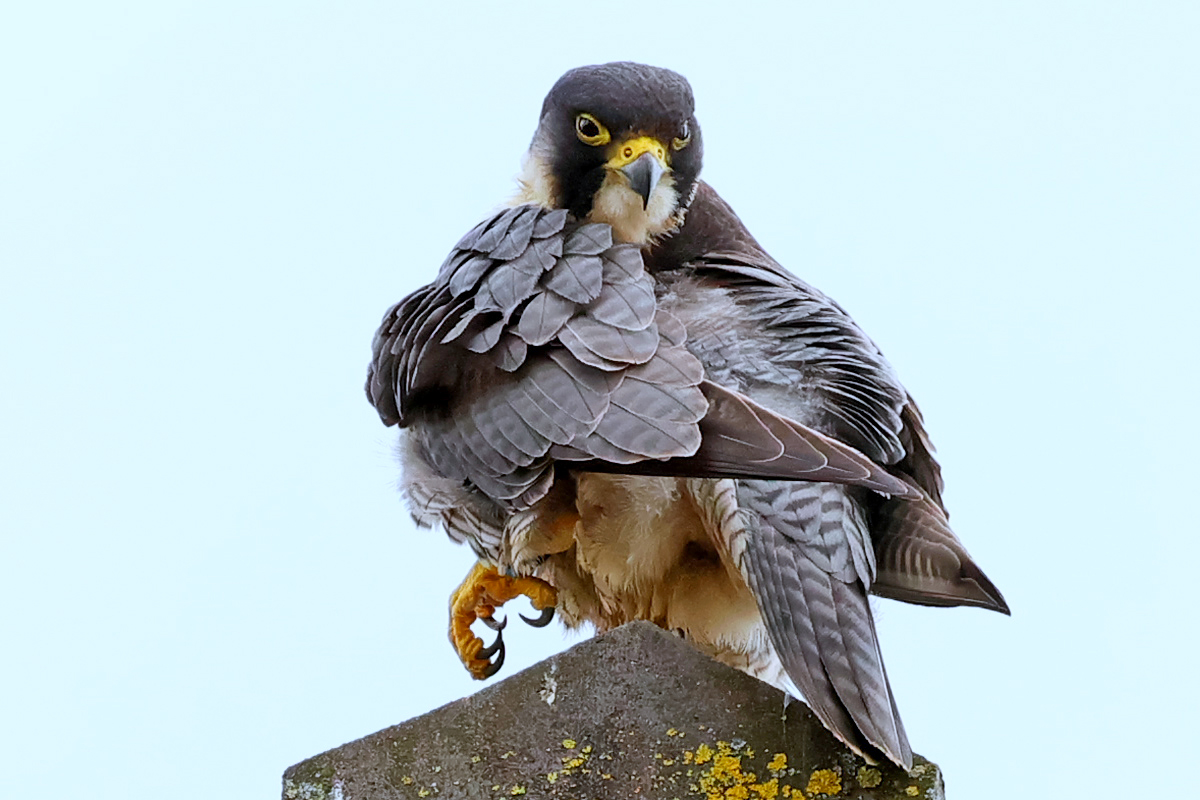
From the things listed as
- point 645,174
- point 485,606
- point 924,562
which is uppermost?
point 645,174

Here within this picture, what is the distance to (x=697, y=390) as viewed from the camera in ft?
6.40

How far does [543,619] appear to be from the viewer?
2.71 metres

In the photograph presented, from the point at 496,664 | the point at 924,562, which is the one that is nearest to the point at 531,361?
the point at 924,562

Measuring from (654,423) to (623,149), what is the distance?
887 mm

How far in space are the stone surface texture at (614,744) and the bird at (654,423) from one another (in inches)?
5.3

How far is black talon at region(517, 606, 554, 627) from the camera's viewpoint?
8.84 ft

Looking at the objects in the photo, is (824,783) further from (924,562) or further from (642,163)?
(642,163)

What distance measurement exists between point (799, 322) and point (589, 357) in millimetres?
527

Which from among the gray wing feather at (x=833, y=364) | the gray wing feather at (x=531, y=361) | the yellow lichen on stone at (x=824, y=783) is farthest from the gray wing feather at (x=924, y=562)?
the yellow lichen on stone at (x=824, y=783)

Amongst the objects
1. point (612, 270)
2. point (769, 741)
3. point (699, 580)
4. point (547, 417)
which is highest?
point (612, 270)

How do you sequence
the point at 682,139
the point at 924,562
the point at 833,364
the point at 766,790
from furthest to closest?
the point at 682,139, the point at 833,364, the point at 924,562, the point at 766,790

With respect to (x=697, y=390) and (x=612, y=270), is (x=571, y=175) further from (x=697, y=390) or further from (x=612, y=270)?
(x=697, y=390)

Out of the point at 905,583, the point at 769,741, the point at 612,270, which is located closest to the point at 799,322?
the point at 612,270

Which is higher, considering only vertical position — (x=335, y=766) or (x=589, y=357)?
(x=589, y=357)
